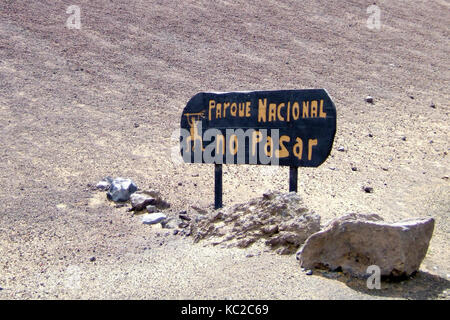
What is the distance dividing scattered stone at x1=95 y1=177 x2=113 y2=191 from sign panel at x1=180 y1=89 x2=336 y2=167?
1642 millimetres

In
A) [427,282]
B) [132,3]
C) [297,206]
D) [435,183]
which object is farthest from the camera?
[132,3]

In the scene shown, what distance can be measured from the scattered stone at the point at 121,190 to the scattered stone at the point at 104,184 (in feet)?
1.11

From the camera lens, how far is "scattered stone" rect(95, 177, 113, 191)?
8.24 meters

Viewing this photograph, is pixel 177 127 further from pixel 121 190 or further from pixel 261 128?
pixel 261 128

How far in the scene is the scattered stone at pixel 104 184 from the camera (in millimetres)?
8239

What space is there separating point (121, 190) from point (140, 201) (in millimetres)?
511

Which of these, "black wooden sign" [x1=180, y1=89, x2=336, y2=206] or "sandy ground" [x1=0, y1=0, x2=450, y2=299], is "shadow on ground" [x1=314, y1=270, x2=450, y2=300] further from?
"black wooden sign" [x1=180, y1=89, x2=336, y2=206]

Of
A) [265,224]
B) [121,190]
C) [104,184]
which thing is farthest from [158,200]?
[265,224]

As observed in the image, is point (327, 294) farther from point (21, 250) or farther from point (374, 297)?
point (21, 250)

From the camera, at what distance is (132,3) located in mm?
17906

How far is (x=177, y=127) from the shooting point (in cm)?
1152

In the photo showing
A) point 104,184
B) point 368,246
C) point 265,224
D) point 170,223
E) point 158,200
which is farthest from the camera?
point 104,184
